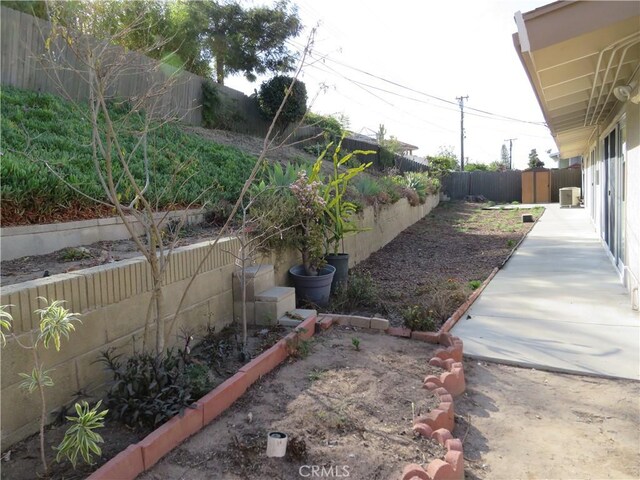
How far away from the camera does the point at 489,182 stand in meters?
28.4

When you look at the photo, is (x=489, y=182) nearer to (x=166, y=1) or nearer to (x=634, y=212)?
(x=166, y=1)

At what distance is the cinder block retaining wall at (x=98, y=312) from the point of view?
8.24 ft

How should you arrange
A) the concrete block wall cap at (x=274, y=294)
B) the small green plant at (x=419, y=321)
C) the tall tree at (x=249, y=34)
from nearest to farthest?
the concrete block wall cap at (x=274, y=294) → the small green plant at (x=419, y=321) → the tall tree at (x=249, y=34)

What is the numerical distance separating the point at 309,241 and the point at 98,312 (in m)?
3.22

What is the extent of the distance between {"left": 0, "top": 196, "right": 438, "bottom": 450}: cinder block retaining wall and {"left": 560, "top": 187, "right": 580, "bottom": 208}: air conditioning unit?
20.6 meters

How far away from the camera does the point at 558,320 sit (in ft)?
18.1

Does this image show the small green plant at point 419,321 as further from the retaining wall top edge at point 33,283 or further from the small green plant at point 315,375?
the retaining wall top edge at point 33,283

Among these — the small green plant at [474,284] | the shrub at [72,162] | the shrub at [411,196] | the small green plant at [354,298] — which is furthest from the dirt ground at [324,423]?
the shrub at [411,196]

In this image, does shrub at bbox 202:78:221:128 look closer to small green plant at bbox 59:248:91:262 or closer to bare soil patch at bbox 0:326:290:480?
small green plant at bbox 59:248:91:262

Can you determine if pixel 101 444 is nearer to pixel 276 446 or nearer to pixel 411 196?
pixel 276 446

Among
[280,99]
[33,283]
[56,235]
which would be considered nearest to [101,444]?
[33,283]

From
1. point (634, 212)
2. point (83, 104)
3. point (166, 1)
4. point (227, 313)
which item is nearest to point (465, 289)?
point (634, 212)

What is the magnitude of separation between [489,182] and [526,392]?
86.4ft

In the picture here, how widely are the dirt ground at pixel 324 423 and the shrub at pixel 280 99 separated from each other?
12.3 meters
